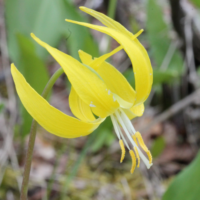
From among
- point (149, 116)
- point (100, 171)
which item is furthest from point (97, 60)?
point (149, 116)

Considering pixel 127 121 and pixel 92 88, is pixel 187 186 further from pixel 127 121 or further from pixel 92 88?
pixel 92 88

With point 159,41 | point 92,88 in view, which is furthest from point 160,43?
point 92,88

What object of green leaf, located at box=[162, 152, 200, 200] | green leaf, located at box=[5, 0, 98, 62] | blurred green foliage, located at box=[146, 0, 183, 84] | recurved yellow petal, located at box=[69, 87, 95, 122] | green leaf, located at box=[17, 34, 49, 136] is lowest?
green leaf, located at box=[162, 152, 200, 200]

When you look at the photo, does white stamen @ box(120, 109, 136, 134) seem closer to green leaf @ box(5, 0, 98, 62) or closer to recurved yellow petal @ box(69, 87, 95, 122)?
recurved yellow petal @ box(69, 87, 95, 122)

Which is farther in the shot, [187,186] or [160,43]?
[160,43]

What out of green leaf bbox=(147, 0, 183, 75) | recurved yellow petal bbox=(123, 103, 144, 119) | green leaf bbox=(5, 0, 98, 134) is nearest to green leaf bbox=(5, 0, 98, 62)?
green leaf bbox=(5, 0, 98, 134)

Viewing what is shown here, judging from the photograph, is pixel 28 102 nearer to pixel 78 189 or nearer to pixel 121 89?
pixel 121 89
